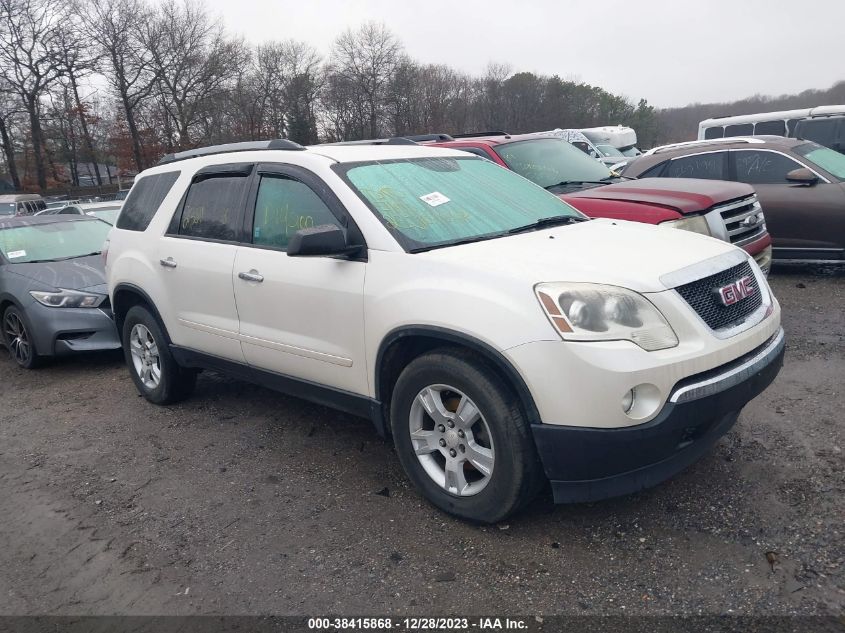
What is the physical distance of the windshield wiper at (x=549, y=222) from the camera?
3.90 m

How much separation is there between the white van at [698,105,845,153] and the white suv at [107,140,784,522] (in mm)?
12841

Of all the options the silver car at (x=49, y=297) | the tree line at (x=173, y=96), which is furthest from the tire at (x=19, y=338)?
the tree line at (x=173, y=96)

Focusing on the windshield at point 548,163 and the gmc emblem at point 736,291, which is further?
the windshield at point 548,163

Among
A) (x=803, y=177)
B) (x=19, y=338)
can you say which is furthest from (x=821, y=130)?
(x=19, y=338)

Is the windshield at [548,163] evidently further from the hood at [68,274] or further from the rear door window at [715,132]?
the rear door window at [715,132]

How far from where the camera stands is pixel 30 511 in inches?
155

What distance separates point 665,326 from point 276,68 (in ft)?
179

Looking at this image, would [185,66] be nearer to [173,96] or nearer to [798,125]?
[173,96]

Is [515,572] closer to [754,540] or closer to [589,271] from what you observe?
[754,540]

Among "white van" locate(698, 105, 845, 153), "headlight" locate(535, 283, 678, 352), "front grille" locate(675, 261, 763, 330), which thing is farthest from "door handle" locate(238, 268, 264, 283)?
"white van" locate(698, 105, 845, 153)

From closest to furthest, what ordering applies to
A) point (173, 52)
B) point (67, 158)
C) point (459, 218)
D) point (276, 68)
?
point (459, 218) < point (173, 52) < point (67, 158) < point (276, 68)

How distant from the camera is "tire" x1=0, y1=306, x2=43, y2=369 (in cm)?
686

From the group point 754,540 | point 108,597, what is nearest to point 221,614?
point 108,597

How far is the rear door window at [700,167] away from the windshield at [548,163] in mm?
1321
